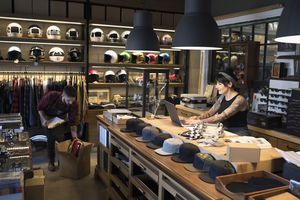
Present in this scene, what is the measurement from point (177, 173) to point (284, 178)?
655 mm

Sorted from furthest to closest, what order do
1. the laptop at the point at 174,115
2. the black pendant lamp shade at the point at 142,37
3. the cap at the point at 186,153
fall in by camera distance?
the black pendant lamp shade at the point at 142,37 → the laptop at the point at 174,115 → the cap at the point at 186,153

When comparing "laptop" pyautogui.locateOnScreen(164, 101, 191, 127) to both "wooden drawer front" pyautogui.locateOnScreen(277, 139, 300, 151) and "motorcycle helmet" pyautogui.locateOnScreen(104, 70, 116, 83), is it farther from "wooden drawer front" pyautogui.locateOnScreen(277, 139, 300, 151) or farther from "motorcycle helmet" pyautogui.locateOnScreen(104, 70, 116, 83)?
"motorcycle helmet" pyautogui.locateOnScreen(104, 70, 116, 83)

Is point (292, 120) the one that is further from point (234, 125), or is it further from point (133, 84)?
point (133, 84)

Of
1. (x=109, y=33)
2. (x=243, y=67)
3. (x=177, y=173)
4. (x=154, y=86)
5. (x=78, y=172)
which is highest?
(x=109, y=33)

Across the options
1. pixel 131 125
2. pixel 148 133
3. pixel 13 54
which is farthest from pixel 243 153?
pixel 13 54

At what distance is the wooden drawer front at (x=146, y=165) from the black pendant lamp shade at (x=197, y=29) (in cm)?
106

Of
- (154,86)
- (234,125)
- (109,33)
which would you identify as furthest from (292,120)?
(109,33)

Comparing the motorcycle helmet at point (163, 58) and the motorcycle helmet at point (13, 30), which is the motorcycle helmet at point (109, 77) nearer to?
the motorcycle helmet at point (163, 58)

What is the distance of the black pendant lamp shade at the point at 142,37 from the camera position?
3848 millimetres

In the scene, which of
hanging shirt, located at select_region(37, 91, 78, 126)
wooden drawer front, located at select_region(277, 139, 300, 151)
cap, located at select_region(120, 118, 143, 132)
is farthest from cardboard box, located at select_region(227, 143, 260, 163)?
hanging shirt, located at select_region(37, 91, 78, 126)

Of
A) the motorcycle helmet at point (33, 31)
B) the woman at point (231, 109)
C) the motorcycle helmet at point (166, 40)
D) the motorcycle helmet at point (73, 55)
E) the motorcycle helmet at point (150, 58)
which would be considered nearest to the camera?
the woman at point (231, 109)

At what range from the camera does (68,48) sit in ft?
19.4

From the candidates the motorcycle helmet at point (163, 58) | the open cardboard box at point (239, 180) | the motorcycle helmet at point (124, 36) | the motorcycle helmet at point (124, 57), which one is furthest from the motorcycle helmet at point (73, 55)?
the open cardboard box at point (239, 180)

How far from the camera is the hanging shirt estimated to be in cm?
464
